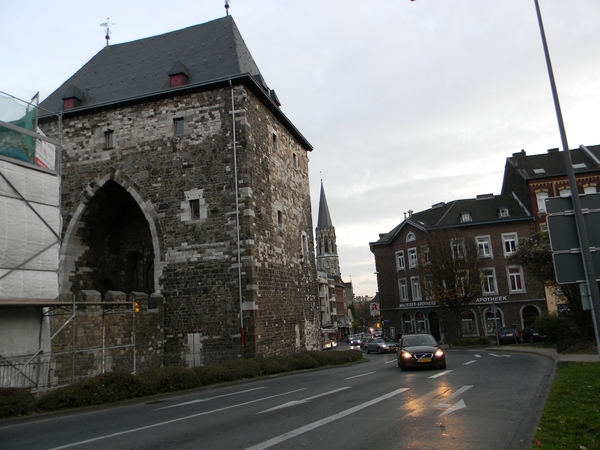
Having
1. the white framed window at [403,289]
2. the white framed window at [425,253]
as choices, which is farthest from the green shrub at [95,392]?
the white framed window at [403,289]

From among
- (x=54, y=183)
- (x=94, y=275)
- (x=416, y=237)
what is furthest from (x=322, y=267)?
(x=54, y=183)

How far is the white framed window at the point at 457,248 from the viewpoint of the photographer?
3888cm

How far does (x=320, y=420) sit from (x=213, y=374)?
307 inches

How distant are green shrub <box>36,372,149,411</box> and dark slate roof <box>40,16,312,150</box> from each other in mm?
13335

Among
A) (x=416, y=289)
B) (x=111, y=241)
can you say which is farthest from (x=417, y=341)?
(x=416, y=289)

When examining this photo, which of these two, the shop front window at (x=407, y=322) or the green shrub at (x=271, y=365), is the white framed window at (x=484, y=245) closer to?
the shop front window at (x=407, y=322)

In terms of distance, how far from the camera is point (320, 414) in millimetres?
8438

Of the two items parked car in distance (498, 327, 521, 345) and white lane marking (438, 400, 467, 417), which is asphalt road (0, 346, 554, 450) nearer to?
white lane marking (438, 400, 467, 417)

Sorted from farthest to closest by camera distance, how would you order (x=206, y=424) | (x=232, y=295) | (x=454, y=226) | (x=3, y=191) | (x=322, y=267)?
(x=322, y=267)
(x=454, y=226)
(x=232, y=295)
(x=3, y=191)
(x=206, y=424)

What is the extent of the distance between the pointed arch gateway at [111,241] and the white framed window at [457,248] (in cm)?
2425

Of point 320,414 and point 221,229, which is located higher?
point 221,229

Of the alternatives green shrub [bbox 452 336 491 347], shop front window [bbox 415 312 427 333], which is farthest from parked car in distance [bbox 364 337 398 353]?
shop front window [bbox 415 312 427 333]

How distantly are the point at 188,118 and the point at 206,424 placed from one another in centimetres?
1610

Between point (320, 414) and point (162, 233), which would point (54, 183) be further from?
point (320, 414)
